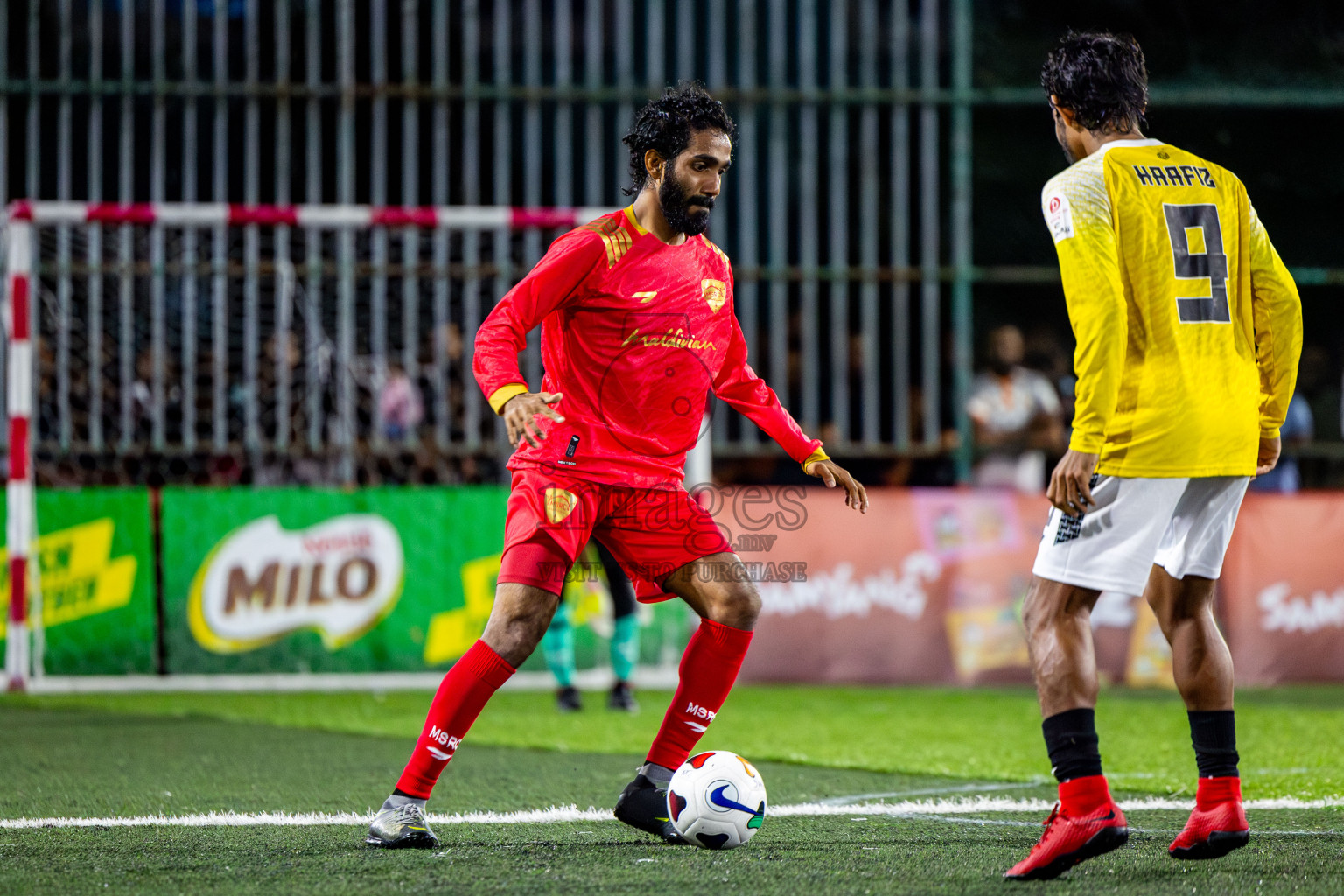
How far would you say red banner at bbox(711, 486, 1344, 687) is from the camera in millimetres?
9734

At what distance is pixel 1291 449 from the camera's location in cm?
1109

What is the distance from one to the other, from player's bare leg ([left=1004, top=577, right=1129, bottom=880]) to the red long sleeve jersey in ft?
3.77

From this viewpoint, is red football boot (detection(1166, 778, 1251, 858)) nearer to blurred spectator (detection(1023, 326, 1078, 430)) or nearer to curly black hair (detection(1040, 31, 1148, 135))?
curly black hair (detection(1040, 31, 1148, 135))

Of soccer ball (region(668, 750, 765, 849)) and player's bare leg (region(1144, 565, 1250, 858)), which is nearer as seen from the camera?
player's bare leg (region(1144, 565, 1250, 858))

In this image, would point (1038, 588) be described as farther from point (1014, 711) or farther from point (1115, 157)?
point (1014, 711)

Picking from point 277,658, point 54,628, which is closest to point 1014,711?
point 277,658

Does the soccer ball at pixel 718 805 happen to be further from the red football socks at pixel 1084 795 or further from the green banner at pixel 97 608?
the green banner at pixel 97 608

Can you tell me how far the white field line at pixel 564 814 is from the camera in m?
4.63

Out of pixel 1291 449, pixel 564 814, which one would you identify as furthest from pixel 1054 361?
pixel 564 814

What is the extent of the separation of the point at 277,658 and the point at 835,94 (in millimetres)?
5569

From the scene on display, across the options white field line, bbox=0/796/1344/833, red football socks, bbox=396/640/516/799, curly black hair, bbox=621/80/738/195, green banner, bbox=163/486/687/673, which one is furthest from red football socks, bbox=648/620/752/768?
green banner, bbox=163/486/687/673

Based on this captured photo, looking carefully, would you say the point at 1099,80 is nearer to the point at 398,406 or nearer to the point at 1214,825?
the point at 1214,825

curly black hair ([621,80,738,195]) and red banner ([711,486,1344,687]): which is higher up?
curly black hair ([621,80,738,195])

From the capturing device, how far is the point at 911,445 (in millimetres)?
11352
